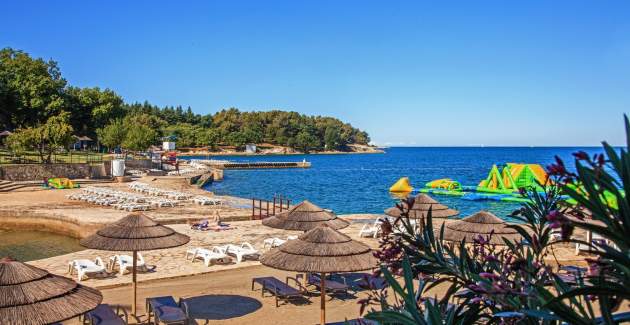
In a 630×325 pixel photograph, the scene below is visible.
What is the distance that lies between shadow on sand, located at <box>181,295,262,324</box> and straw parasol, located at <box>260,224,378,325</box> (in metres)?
1.55

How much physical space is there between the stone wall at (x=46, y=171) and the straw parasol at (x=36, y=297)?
30921 mm

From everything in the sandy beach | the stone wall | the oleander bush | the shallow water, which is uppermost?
the oleander bush

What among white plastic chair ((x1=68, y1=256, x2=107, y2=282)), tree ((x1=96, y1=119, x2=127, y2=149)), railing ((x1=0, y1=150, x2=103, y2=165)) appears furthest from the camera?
tree ((x1=96, y1=119, x2=127, y2=149))

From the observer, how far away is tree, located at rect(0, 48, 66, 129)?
4822cm

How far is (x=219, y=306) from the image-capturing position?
372 inches

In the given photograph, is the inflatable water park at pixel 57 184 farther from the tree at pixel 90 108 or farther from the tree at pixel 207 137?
the tree at pixel 207 137

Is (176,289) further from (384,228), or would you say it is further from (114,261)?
(384,228)

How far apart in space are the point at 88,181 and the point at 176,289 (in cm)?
2788

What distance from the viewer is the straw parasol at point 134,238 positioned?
28.0 feet

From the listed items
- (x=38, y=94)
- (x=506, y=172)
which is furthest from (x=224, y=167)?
(x=506, y=172)

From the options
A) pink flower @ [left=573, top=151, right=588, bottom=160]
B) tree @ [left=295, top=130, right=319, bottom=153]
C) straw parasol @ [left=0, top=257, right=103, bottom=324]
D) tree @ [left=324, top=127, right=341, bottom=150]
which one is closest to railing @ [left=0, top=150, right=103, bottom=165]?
straw parasol @ [left=0, top=257, right=103, bottom=324]

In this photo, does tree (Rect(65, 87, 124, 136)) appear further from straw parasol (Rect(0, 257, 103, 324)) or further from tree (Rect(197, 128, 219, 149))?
tree (Rect(197, 128, 219, 149))

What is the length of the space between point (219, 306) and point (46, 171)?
29.8 m

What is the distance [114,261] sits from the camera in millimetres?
12016
